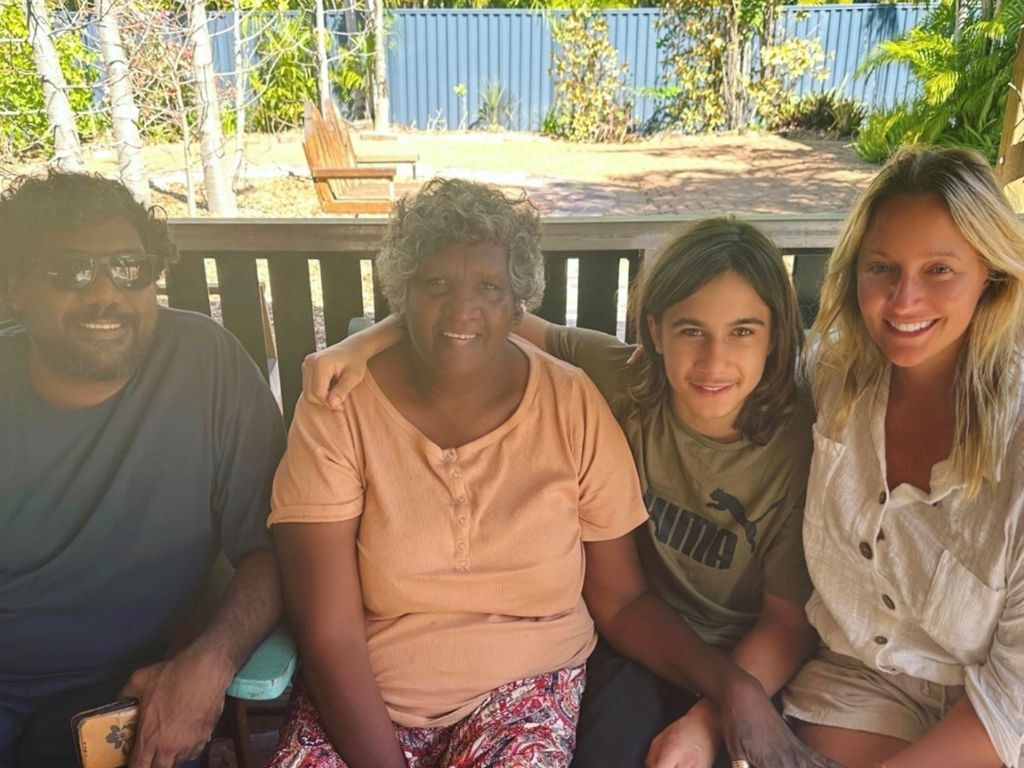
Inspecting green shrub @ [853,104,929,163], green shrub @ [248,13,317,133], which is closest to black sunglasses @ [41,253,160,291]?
green shrub @ [853,104,929,163]

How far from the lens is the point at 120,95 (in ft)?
15.5

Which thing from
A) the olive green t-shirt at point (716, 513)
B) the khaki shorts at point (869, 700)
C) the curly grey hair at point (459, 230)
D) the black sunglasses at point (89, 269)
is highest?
the curly grey hair at point (459, 230)

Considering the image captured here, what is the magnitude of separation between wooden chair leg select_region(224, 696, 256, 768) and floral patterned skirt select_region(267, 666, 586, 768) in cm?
7

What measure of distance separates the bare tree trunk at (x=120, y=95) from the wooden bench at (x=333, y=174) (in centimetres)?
124

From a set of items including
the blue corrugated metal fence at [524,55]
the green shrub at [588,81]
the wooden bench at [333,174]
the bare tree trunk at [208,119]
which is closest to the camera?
the wooden bench at [333,174]

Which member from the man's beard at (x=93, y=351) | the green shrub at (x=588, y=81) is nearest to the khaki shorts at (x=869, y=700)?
the man's beard at (x=93, y=351)

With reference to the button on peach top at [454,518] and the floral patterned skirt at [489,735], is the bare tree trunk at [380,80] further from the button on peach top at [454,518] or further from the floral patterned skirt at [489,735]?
the floral patterned skirt at [489,735]

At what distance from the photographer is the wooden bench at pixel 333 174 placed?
5.74 m

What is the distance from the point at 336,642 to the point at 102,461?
0.61m

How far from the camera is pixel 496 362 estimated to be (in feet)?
5.47

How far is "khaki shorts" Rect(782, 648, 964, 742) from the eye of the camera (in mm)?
1594

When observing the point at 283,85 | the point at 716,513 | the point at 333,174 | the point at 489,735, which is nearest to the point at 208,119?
the point at 333,174

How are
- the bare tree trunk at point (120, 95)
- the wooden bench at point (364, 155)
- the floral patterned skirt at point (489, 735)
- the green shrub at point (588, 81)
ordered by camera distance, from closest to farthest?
the floral patterned skirt at point (489, 735) → the bare tree trunk at point (120, 95) → the wooden bench at point (364, 155) → the green shrub at point (588, 81)

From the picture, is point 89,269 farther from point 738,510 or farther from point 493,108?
point 493,108
